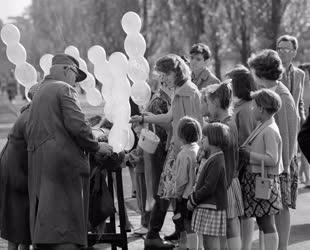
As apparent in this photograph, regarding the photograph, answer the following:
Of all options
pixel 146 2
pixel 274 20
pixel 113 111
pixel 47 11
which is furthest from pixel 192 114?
pixel 47 11

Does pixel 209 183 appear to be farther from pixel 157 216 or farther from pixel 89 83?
pixel 89 83

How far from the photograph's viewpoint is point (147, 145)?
8406 mm

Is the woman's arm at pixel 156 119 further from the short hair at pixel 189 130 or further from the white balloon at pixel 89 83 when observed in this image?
the white balloon at pixel 89 83

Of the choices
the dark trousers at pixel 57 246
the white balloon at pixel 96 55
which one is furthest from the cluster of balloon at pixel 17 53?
the dark trousers at pixel 57 246

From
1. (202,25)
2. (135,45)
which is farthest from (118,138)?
(202,25)

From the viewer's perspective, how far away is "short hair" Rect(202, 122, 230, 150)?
22.5 feet

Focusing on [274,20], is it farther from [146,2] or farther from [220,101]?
[220,101]

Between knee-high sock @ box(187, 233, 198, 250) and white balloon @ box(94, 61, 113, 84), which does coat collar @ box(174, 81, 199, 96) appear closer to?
white balloon @ box(94, 61, 113, 84)

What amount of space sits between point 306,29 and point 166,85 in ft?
122

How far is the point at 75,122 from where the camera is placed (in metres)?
6.63

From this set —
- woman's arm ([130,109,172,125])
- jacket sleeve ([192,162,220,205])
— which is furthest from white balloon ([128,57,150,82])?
jacket sleeve ([192,162,220,205])

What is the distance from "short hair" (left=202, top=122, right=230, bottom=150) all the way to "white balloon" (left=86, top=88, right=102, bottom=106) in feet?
6.49

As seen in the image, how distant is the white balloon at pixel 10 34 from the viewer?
28.2 feet

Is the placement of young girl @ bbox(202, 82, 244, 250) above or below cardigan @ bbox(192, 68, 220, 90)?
below
